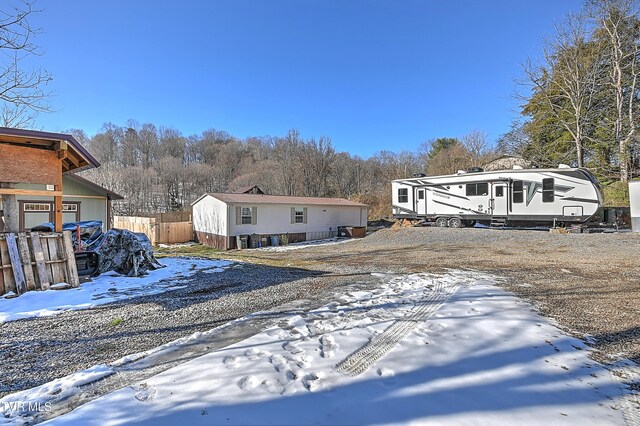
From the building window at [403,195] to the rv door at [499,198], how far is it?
479 centimetres

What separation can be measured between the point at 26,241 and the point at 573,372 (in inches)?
316

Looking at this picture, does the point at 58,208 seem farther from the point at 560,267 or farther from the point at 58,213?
the point at 560,267

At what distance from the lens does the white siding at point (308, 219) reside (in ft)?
61.2

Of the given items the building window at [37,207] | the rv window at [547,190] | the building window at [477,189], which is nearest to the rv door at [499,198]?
the building window at [477,189]

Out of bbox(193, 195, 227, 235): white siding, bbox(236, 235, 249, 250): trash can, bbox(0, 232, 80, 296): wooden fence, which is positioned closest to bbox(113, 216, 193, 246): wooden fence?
bbox(193, 195, 227, 235): white siding

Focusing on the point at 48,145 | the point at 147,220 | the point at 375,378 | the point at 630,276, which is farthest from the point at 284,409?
the point at 147,220

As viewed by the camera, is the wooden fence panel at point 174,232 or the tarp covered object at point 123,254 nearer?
the tarp covered object at point 123,254

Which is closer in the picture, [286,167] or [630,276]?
[630,276]

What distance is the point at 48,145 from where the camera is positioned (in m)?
6.45

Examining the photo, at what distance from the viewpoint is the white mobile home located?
17766mm

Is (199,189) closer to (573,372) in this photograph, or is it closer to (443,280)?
(443,280)

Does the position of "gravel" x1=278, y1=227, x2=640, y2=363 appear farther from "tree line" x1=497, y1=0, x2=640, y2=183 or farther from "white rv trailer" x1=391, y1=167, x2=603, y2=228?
"tree line" x1=497, y1=0, x2=640, y2=183

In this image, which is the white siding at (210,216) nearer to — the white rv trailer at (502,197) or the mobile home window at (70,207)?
the mobile home window at (70,207)

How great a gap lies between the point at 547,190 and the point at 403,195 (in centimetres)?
731
